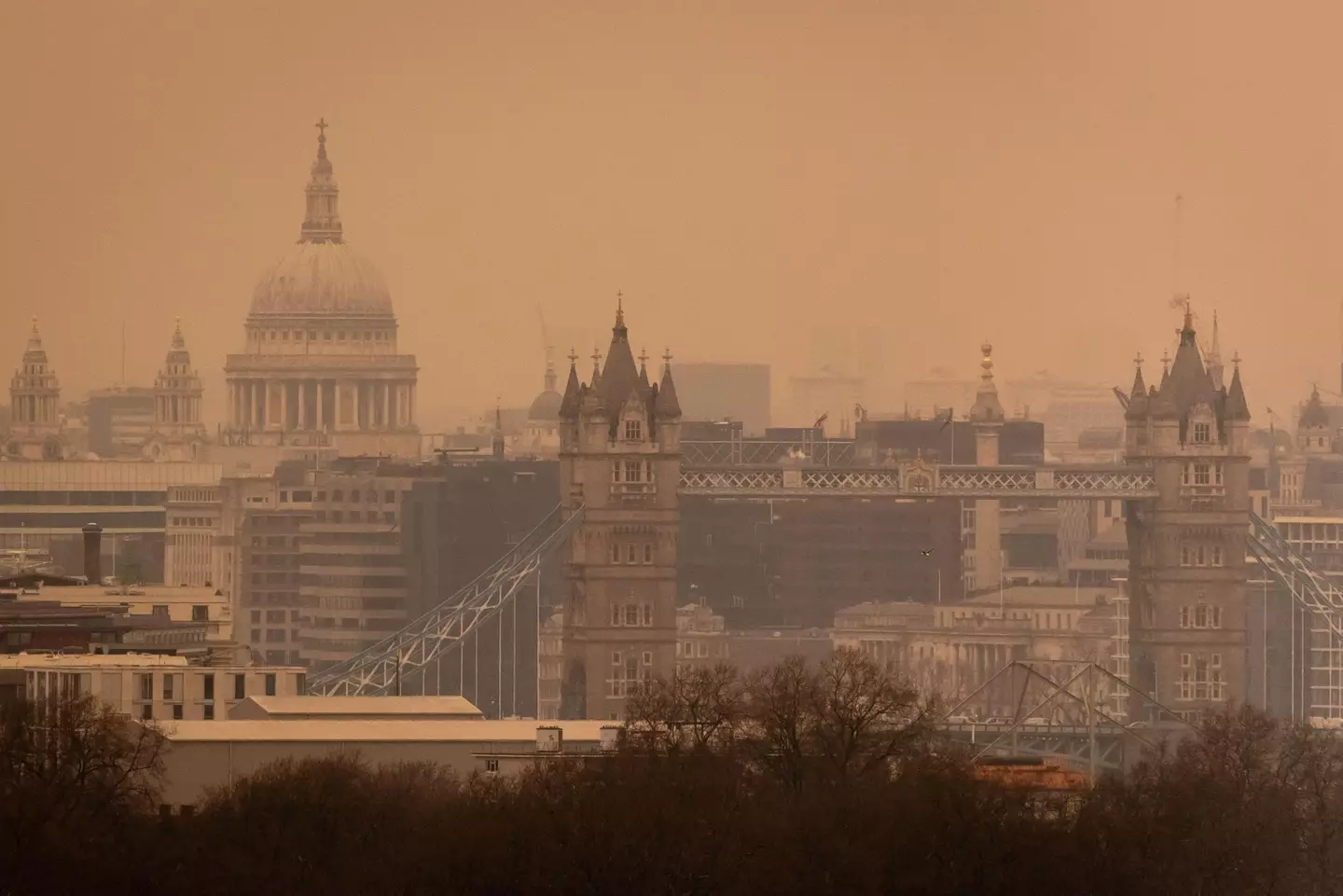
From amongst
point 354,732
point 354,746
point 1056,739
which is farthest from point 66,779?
point 1056,739

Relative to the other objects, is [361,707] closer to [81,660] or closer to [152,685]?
[152,685]

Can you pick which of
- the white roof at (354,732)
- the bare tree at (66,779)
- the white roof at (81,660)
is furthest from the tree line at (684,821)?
the white roof at (81,660)

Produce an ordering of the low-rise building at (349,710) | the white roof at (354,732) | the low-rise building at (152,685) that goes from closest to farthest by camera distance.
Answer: the white roof at (354,732), the low-rise building at (349,710), the low-rise building at (152,685)

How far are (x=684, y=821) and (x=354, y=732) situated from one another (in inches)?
1065

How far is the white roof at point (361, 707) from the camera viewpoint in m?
160

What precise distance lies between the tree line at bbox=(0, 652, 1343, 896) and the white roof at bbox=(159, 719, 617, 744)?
3967 mm

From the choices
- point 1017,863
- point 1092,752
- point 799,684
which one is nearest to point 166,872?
point 1017,863

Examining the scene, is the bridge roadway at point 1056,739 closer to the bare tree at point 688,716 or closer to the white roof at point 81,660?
the white roof at point 81,660

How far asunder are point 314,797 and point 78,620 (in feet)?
168

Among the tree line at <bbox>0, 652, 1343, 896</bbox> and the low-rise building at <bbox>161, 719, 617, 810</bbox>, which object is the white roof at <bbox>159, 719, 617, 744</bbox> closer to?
the low-rise building at <bbox>161, 719, 617, 810</bbox>

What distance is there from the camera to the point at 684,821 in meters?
126

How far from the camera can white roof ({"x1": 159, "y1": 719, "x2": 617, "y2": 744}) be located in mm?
148500

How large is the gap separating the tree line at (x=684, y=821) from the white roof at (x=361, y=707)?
49.7 feet

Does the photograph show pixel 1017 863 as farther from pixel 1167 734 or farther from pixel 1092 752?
pixel 1167 734
